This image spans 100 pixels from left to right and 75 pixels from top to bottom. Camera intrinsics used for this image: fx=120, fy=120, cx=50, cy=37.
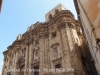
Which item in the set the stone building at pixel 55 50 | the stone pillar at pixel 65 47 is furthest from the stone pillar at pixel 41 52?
the stone pillar at pixel 65 47

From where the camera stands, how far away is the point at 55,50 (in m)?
19.2

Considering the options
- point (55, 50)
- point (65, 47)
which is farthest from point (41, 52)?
point (65, 47)

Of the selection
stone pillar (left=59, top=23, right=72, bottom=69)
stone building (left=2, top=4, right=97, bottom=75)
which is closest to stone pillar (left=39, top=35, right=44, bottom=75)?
stone building (left=2, top=4, right=97, bottom=75)

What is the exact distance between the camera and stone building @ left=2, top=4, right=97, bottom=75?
16781 millimetres

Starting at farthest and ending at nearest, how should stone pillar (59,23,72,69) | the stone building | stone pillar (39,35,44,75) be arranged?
1. stone pillar (39,35,44,75)
2. the stone building
3. stone pillar (59,23,72,69)

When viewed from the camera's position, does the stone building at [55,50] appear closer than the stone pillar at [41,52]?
Yes

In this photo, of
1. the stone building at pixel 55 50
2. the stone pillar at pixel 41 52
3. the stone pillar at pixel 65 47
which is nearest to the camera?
the stone pillar at pixel 65 47

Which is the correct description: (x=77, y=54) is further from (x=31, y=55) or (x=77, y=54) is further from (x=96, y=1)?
(x=96, y=1)

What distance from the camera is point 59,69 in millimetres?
17078

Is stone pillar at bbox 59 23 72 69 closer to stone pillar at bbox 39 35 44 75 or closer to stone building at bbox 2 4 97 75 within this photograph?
stone building at bbox 2 4 97 75

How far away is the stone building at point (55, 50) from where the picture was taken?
55.1 feet

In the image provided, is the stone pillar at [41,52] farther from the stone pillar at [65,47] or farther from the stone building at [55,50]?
the stone pillar at [65,47]

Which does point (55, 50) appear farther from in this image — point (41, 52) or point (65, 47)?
point (41, 52)

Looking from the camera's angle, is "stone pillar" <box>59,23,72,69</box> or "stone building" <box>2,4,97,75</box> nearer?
"stone pillar" <box>59,23,72,69</box>
